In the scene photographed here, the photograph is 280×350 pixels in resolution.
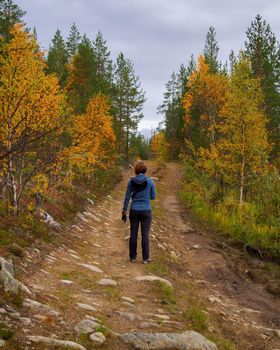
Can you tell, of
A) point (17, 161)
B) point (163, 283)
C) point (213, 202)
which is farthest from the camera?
point (213, 202)

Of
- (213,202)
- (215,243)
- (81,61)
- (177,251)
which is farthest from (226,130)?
(81,61)

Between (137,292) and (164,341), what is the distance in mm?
2316

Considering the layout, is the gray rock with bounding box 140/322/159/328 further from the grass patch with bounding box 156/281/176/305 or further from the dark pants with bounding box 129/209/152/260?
the dark pants with bounding box 129/209/152/260

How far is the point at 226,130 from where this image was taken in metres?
20.0

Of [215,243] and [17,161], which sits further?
[215,243]

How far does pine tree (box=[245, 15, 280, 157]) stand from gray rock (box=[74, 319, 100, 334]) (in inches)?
1145

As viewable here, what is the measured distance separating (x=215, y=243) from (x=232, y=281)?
3.63 m

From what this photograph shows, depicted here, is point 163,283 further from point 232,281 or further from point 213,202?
point 213,202

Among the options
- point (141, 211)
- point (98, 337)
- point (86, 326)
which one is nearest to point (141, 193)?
point (141, 211)

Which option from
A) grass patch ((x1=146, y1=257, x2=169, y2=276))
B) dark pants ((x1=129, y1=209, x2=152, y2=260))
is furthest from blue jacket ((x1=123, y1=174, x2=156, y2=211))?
grass patch ((x1=146, y1=257, x2=169, y2=276))

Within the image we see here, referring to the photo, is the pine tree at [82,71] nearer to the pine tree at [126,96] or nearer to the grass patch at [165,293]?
the pine tree at [126,96]

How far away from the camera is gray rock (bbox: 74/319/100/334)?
476 centimetres

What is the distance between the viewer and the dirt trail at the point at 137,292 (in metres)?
5.33

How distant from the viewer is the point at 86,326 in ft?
16.0
